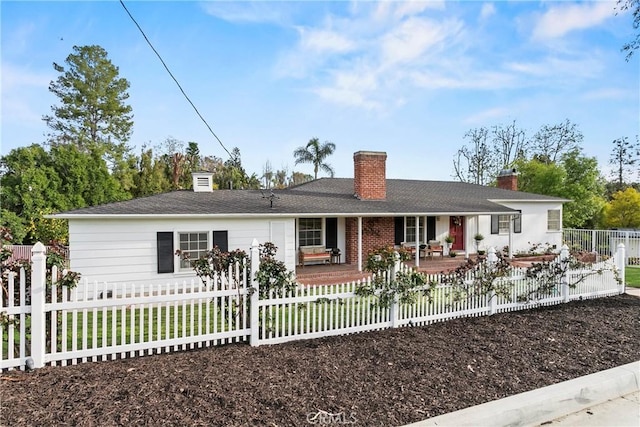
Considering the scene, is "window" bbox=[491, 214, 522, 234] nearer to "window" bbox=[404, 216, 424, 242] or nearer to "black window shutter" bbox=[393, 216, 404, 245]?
"window" bbox=[404, 216, 424, 242]

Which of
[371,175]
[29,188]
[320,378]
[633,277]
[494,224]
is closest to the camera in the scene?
[320,378]

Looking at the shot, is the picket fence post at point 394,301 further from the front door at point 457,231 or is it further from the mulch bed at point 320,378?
the front door at point 457,231

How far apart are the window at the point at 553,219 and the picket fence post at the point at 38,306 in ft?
69.4

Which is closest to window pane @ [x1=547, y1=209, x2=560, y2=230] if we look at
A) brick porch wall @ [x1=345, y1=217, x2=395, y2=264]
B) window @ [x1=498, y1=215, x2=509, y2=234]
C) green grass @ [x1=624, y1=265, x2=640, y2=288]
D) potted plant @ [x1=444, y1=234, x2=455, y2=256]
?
window @ [x1=498, y1=215, x2=509, y2=234]

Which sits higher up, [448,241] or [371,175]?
[371,175]

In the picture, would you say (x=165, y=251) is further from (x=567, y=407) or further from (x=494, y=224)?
(x=494, y=224)

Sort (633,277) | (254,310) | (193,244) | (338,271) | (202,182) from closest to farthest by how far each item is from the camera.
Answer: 1. (254,310)
2. (193,244)
3. (338,271)
4. (633,277)
5. (202,182)

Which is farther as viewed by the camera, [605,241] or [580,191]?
[580,191]

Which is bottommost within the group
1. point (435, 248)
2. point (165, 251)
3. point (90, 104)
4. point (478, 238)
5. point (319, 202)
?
point (435, 248)

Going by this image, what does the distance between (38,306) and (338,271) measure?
8.88m

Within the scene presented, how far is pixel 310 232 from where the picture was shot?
45.7ft

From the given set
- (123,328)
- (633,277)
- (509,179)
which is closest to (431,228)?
(633,277)

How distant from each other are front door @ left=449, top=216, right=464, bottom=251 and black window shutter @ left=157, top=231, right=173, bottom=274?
1251 centimetres

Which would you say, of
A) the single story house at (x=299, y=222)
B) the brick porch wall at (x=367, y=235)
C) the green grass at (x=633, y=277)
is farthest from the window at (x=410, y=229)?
the green grass at (x=633, y=277)
